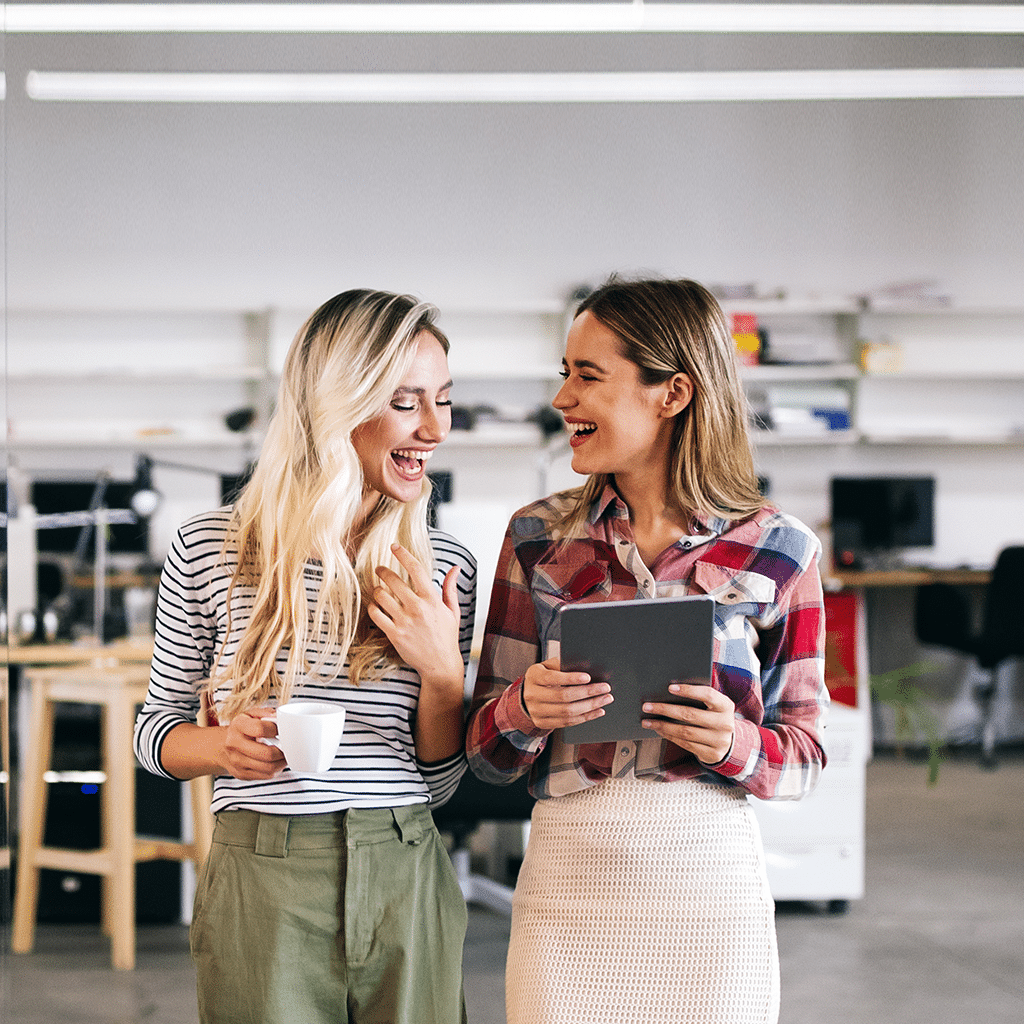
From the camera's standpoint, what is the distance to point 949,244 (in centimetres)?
623

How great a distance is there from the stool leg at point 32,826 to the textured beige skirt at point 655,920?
7.00ft

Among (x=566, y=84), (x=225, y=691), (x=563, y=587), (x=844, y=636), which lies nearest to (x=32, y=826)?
(x=225, y=691)

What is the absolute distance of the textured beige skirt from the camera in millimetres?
1180

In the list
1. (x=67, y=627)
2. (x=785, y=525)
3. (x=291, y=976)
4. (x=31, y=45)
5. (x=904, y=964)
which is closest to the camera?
(x=291, y=976)

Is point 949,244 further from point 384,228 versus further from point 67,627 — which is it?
point 67,627

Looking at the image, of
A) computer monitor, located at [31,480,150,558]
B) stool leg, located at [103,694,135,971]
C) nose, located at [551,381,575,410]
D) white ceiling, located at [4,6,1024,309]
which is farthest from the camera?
white ceiling, located at [4,6,1024,309]

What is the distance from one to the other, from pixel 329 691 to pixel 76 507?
466 centimetres

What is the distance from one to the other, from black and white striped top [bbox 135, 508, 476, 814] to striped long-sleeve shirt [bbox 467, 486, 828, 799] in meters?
0.08

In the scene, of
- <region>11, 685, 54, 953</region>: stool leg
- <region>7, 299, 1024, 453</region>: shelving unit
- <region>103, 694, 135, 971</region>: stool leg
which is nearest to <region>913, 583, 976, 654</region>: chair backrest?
<region>7, 299, 1024, 453</region>: shelving unit

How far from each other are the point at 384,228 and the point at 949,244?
3.13 m

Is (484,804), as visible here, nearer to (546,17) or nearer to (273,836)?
(273,836)

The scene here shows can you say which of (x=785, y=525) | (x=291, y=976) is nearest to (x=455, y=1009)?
(x=291, y=976)

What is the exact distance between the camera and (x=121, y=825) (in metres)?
2.84

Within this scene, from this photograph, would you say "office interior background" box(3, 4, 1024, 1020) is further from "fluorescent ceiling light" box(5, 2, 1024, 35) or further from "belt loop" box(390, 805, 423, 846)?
"belt loop" box(390, 805, 423, 846)
